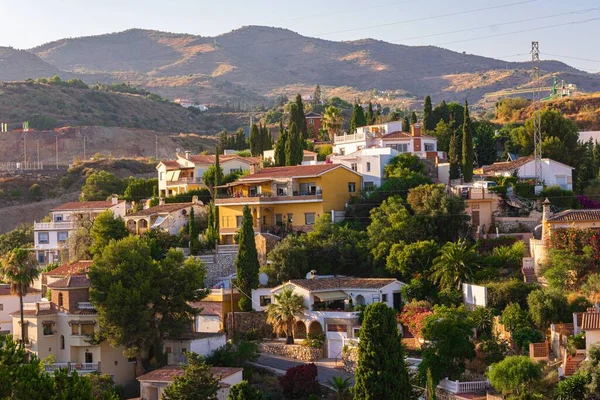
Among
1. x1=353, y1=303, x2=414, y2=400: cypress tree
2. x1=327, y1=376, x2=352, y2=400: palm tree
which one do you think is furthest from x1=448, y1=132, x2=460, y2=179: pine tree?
x1=353, y1=303, x2=414, y2=400: cypress tree

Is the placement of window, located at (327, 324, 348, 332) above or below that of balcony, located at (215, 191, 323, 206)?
below

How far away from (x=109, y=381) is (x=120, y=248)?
6709mm

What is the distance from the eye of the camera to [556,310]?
1738 inches

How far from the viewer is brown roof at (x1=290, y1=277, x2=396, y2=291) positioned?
51.9 metres

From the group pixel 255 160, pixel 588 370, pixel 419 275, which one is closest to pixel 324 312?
pixel 419 275

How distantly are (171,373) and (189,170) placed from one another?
107 ft

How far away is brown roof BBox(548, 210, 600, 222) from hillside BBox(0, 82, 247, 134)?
112 m

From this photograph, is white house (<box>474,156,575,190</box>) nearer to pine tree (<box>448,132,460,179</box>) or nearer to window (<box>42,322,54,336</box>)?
pine tree (<box>448,132,460,179</box>)

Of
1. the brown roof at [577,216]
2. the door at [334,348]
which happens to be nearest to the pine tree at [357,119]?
the brown roof at [577,216]

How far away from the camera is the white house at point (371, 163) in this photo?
65.3 m

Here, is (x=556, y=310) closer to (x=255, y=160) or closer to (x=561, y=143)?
(x=561, y=143)

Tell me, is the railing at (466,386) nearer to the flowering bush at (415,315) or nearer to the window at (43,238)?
the flowering bush at (415,315)

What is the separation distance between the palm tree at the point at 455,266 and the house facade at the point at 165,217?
20.9 meters

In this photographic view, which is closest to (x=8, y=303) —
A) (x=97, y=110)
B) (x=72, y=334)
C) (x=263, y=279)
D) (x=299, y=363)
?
(x=72, y=334)
